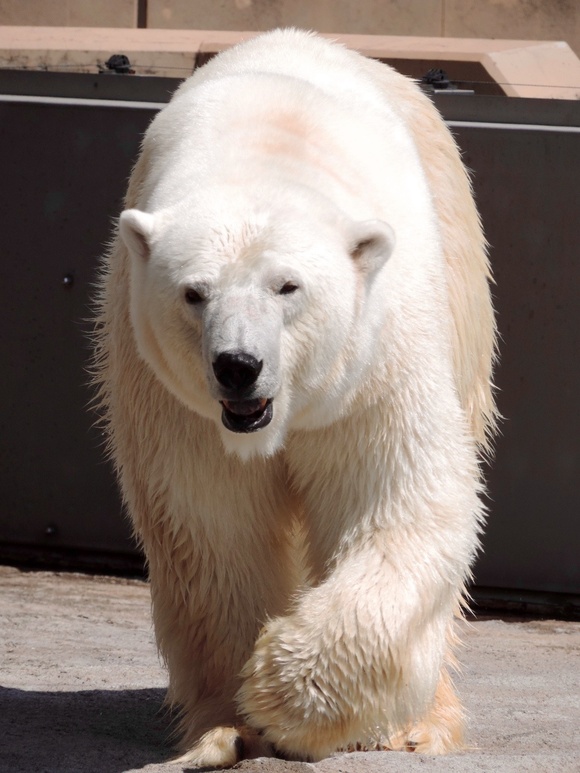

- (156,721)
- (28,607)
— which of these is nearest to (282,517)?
(156,721)

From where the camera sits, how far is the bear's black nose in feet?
9.49

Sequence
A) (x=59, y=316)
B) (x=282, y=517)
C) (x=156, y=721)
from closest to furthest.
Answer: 1. (x=282, y=517)
2. (x=156, y=721)
3. (x=59, y=316)

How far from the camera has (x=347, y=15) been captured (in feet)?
27.0

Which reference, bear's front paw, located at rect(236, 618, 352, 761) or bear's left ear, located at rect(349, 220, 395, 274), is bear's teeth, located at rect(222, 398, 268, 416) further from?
bear's front paw, located at rect(236, 618, 352, 761)

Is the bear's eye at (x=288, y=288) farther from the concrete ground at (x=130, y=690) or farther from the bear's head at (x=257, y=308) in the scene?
the concrete ground at (x=130, y=690)

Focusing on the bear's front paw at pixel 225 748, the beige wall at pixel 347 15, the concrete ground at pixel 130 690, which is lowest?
the concrete ground at pixel 130 690

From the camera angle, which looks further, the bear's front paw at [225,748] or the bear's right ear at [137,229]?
the bear's front paw at [225,748]

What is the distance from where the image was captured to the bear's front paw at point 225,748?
135 inches

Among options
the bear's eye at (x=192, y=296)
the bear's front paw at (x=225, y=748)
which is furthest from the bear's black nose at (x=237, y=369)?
the bear's front paw at (x=225, y=748)

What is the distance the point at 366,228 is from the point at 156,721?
74.3 inches

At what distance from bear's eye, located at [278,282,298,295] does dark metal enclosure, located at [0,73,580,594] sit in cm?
336

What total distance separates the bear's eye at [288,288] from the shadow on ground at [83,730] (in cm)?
132

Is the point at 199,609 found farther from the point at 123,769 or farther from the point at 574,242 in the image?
the point at 574,242

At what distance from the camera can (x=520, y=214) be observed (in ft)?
20.5
